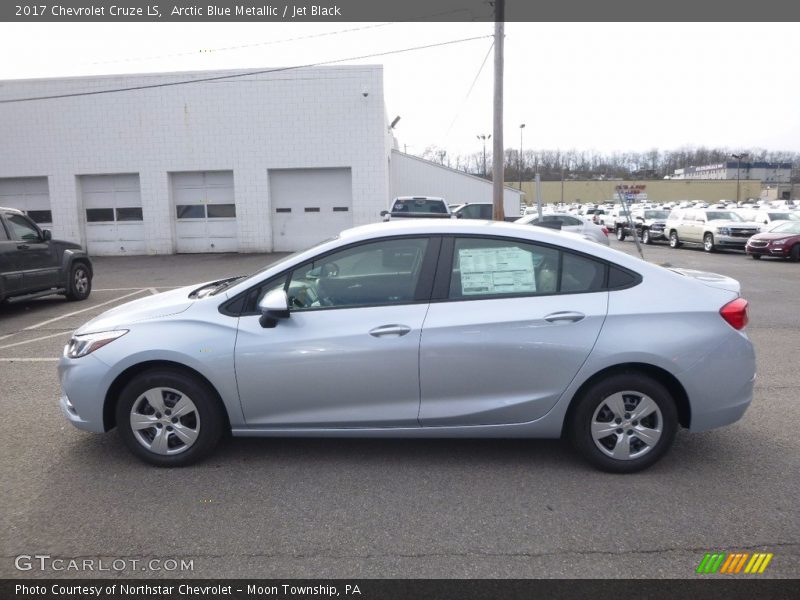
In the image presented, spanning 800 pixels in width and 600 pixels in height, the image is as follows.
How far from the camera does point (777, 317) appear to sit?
981 cm

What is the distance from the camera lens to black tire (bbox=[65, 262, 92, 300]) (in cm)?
1177

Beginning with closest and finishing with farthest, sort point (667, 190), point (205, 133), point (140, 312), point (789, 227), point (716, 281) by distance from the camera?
point (140, 312), point (716, 281), point (789, 227), point (205, 133), point (667, 190)

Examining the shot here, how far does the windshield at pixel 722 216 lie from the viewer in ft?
78.5

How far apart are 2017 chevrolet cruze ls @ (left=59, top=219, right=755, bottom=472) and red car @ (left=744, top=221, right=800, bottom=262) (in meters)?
18.3

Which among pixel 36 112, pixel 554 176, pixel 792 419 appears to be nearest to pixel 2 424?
pixel 792 419

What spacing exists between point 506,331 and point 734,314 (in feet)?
4.89

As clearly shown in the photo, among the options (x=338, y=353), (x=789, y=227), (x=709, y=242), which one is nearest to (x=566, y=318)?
(x=338, y=353)

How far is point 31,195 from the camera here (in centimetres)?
2231

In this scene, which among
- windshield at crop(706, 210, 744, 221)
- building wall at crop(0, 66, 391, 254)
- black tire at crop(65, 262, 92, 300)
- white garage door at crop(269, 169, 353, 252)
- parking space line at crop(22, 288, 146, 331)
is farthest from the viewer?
windshield at crop(706, 210, 744, 221)

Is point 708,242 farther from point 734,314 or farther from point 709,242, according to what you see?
Result: point 734,314

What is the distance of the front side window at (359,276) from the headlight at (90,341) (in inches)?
47.2

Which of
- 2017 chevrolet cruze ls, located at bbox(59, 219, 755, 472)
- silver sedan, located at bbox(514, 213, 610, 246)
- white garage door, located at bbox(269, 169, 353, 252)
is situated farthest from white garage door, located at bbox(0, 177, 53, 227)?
2017 chevrolet cruze ls, located at bbox(59, 219, 755, 472)

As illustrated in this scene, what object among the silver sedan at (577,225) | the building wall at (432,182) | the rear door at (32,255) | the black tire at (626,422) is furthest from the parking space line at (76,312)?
the building wall at (432,182)
